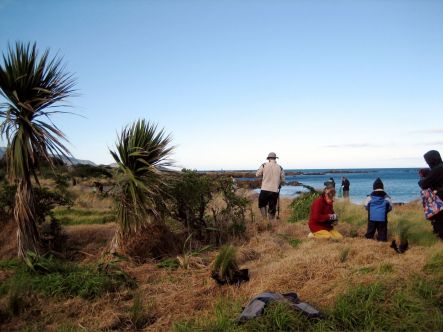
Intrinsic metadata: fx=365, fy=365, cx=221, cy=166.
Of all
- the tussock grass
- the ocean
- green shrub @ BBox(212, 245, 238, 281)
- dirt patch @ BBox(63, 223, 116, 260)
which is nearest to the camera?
green shrub @ BBox(212, 245, 238, 281)

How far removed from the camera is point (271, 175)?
9133 mm

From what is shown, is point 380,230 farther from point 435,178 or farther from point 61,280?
point 61,280

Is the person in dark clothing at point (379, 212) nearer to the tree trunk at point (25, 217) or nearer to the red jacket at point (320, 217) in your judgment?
the red jacket at point (320, 217)

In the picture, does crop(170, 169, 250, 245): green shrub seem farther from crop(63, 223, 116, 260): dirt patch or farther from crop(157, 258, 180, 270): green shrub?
crop(63, 223, 116, 260): dirt patch

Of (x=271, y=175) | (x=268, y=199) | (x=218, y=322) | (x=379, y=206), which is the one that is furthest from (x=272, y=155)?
(x=218, y=322)

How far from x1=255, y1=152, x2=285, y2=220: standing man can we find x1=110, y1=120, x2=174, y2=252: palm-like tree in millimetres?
3168

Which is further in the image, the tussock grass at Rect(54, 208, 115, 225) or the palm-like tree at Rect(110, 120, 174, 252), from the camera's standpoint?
the tussock grass at Rect(54, 208, 115, 225)

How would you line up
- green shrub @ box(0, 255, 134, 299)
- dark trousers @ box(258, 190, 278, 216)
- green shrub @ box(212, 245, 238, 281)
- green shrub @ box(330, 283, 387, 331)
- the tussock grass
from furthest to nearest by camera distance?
the tussock grass
dark trousers @ box(258, 190, 278, 216)
green shrub @ box(212, 245, 238, 281)
green shrub @ box(0, 255, 134, 299)
green shrub @ box(330, 283, 387, 331)

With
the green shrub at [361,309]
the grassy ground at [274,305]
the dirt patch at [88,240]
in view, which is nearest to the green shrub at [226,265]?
the grassy ground at [274,305]

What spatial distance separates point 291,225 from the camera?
8.62m

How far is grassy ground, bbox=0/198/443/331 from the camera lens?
344 cm

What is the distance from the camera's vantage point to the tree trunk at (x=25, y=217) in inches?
223

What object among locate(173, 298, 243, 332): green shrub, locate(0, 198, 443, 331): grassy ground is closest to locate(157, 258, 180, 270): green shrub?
locate(0, 198, 443, 331): grassy ground

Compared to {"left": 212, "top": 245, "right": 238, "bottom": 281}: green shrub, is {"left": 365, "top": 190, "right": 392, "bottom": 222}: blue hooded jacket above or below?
above
